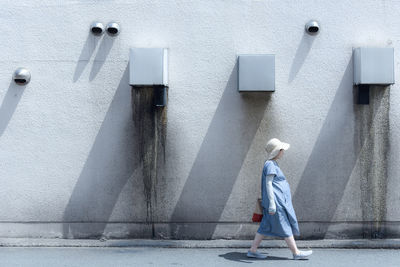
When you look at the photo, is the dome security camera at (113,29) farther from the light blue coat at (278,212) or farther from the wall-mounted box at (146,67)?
the light blue coat at (278,212)

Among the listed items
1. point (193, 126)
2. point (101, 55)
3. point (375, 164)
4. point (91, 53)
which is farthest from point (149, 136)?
point (375, 164)

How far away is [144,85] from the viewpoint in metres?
6.85

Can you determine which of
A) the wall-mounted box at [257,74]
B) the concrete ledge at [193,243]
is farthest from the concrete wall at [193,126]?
the wall-mounted box at [257,74]

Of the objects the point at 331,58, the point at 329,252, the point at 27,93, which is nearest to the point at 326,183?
the point at 329,252

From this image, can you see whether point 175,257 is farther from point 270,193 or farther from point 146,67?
point 146,67

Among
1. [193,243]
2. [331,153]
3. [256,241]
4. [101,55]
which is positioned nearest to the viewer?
[256,241]

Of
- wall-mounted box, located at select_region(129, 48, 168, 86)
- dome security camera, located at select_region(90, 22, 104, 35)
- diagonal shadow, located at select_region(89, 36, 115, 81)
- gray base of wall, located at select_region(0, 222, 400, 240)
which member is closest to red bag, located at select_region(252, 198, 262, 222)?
gray base of wall, located at select_region(0, 222, 400, 240)

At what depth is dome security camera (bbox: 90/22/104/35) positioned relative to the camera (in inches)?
275

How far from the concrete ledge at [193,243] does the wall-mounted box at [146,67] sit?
2262 mm

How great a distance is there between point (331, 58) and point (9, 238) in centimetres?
538

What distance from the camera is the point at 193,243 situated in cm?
682

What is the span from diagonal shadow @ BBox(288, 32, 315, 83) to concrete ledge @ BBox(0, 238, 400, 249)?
2361mm

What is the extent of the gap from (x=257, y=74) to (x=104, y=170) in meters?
2.61

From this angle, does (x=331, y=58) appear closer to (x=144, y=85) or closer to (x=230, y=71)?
(x=230, y=71)
